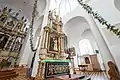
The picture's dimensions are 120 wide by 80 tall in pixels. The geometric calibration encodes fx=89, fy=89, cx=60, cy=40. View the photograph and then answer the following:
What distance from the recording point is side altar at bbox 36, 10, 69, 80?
3.83 metres

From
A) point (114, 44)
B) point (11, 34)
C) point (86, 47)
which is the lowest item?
point (114, 44)

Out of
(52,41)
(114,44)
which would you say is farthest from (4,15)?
(114,44)

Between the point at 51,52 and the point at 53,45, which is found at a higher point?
the point at 53,45

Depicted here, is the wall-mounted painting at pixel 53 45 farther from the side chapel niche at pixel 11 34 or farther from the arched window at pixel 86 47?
the arched window at pixel 86 47

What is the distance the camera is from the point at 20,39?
831cm

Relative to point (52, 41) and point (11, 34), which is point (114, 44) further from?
point (11, 34)

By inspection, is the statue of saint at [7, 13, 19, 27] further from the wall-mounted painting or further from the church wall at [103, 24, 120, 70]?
the church wall at [103, 24, 120, 70]

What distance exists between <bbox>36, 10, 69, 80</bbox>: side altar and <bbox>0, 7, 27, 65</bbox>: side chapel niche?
4.00 m

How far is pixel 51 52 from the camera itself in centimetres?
478

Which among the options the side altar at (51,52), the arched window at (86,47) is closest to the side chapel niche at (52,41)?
the side altar at (51,52)

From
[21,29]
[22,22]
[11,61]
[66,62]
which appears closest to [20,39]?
[21,29]

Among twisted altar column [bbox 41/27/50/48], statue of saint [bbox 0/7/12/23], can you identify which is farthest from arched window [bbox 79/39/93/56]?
statue of saint [bbox 0/7/12/23]

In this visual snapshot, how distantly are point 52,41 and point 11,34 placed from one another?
456cm

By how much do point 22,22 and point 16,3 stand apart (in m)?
1.78
